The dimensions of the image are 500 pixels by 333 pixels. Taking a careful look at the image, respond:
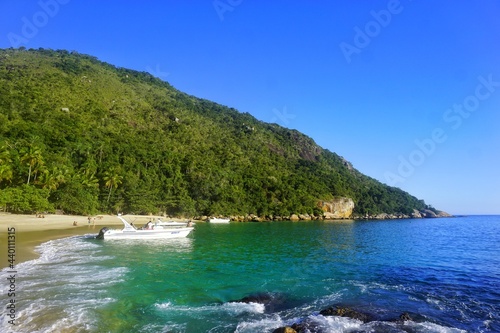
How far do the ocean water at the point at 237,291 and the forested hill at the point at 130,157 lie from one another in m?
36.1

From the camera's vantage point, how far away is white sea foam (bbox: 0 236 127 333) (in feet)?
36.4

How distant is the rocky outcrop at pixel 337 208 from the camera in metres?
114

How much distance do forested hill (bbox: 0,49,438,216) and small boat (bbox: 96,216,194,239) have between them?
21.9 meters

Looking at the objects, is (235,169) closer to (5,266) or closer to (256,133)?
(256,133)

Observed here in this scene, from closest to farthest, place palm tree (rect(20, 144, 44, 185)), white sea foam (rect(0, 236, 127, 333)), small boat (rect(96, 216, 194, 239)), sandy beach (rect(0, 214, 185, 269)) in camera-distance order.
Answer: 1. white sea foam (rect(0, 236, 127, 333))
2. sandy beach (rect(0, 214, 185, 269))
3. small boat (rect(96, 216, 194, 239))
4. palm tree (rect(20, 144, 44, 185))

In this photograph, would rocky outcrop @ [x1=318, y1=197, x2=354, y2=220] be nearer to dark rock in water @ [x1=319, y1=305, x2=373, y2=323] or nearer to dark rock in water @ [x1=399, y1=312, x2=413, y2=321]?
dark rock in water @ [x1=399, y1=312, x2=413, y2=321]

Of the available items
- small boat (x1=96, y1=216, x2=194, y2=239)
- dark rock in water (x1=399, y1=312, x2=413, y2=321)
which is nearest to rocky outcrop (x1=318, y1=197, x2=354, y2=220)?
small boat (x1=96, y1=216, x2=194, y2=239)

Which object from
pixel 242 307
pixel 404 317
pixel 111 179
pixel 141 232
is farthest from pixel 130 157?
pixel 404 317

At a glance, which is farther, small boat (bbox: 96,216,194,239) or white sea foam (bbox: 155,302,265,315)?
small boat (bbox: 96,216,194,239)

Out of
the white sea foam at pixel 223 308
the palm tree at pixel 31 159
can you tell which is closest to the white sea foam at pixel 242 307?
the white sea foam at pixel 223 308

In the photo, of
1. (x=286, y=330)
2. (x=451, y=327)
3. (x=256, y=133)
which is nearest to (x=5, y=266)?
Answer: (x=286, y=330)

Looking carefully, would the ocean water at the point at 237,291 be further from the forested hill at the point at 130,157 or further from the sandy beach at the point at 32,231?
the forested hill at the point at 130,157

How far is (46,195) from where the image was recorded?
5425cm

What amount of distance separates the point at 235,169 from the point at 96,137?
4701 cm
